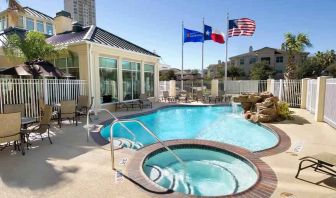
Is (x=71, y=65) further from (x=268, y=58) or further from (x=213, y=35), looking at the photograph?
(x=268, y=58)

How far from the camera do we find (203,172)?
4.93m

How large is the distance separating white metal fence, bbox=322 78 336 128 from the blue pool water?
8.08ft

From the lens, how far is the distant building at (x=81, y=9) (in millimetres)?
80438

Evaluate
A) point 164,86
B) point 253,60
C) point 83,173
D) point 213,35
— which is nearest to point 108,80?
point 164,86

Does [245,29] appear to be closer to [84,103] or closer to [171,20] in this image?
[171,20]

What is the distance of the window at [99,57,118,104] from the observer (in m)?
13.0

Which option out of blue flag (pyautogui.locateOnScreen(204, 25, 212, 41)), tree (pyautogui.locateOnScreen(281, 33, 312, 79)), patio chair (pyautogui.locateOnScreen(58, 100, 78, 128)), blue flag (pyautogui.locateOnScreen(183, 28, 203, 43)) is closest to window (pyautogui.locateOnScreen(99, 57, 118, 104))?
patio chair (pyautogui.locateOnScreen(58, 100, 78, 128))

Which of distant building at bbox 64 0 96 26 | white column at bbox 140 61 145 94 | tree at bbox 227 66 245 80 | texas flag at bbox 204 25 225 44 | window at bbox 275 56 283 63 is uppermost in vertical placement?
distant building at bbox 64 0 96 26

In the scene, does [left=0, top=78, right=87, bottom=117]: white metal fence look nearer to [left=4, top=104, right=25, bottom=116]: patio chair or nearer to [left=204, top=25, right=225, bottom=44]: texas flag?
[left=4, top=104, right=25, bottom=116]: patio chair

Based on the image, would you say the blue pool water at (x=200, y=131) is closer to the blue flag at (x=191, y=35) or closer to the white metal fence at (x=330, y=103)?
the white metal fence at (x=330, y=103)

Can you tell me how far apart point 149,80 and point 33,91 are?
376 inches

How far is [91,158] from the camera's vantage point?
197 inches

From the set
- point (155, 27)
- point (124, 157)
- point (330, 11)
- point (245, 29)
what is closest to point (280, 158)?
point (124, 157)

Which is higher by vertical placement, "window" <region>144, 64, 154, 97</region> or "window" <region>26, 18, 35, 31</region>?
"window" <region>26, 18, 35, 31</region>
